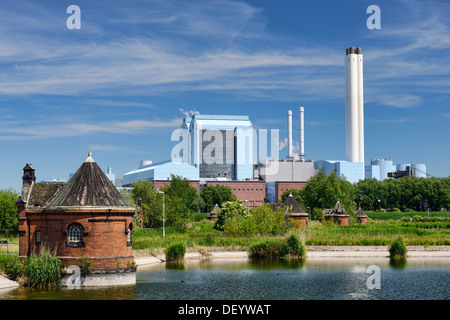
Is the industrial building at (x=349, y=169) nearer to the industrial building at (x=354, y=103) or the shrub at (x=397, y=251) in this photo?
the industrial building at (x=354, y=103)

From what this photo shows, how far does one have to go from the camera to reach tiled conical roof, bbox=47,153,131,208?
120 feet

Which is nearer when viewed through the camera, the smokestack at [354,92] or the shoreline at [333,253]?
the shoreline at [333,253]

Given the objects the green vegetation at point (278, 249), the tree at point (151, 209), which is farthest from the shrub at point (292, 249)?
the tree at point (151, 209)

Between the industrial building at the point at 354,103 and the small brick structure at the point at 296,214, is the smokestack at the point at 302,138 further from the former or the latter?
the small brick structure at the point at 296,214

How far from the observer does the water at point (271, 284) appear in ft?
111

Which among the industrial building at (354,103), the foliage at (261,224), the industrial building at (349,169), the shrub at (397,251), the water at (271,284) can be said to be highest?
the industrial building at (354,103)

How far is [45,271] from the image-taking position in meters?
35.9

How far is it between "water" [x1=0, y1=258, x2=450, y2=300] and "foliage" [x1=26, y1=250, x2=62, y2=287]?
78 centimetres

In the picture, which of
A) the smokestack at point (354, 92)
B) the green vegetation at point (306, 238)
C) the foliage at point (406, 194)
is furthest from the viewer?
the smokestack at point (354, 92)

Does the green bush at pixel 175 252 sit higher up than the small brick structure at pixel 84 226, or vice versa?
the small brick structure at pixel 84 226

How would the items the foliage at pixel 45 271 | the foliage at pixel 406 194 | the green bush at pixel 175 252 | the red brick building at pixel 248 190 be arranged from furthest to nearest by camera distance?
the red brick building at pixel 248 190
the foliage at pixel 406 194
the green bush at pixel 175 252
the foliage at pixel 45 271

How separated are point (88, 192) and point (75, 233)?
8.61ft

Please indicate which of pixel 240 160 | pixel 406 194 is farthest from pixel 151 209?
pixel 240 160
